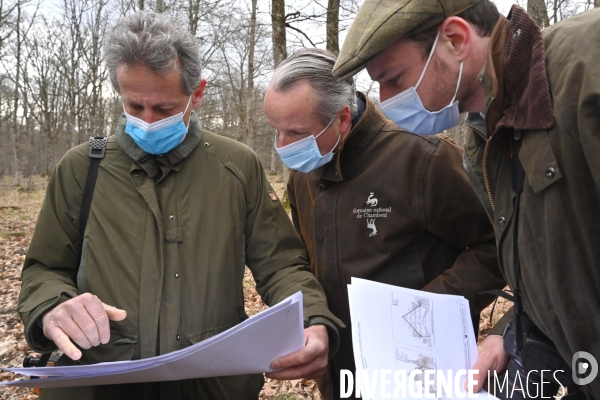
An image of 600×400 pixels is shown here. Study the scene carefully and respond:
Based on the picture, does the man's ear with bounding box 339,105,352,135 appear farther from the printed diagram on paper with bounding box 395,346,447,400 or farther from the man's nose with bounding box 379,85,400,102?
the printed diagram on paper with bounding box 395,346,447,400

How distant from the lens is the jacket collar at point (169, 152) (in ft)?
A: 6.15

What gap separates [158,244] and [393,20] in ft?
3.86

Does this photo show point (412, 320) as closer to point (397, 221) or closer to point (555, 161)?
point (397, 221)

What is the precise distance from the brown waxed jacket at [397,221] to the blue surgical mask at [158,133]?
0.71 meters

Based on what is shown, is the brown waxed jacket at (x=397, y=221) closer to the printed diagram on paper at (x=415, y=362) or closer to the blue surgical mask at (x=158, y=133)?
the printed diagram on paper at (x=415, y=362)

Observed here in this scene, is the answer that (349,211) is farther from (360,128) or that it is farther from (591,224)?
(591,224)

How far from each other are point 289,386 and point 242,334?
2987 millimetres

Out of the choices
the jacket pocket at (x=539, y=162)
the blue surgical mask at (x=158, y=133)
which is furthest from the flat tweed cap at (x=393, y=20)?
the blue surgical mask at (x=158, y=133)

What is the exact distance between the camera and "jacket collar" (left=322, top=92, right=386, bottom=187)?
2.15 m

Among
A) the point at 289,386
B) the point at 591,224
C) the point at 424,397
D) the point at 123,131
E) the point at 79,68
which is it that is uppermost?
the point at 79,68

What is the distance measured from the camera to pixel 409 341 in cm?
157

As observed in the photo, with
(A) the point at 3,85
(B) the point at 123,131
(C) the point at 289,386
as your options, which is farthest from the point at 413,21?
(A) the point at 3,85

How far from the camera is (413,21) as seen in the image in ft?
4.71

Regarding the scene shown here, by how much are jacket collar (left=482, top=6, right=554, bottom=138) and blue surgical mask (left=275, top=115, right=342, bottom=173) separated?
0.94 metres
